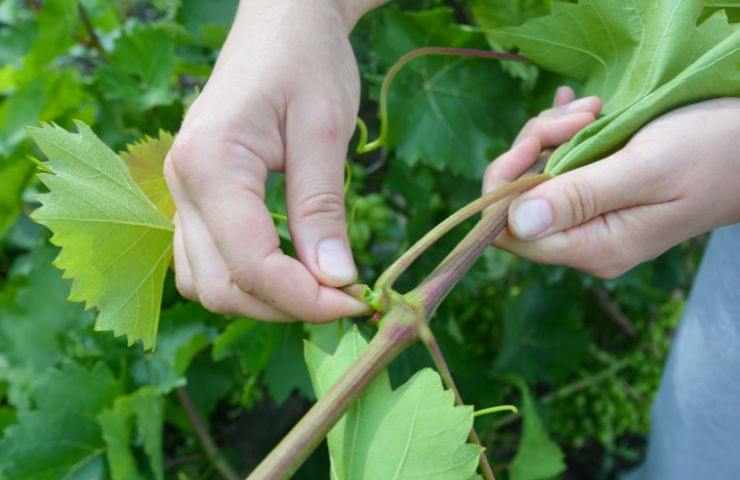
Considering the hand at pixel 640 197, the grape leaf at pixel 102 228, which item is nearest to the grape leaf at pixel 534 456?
the hand at pixel 640 197

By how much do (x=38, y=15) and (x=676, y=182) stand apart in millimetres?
1195

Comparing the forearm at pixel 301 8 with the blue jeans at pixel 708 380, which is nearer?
the forearm at pixel 301 8

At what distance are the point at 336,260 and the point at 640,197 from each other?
1.07 ft

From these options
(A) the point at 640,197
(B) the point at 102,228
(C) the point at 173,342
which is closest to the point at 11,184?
(C) the point at 173,342

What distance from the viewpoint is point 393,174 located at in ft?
4.43

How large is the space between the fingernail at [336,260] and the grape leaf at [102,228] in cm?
18

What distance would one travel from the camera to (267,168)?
713mm

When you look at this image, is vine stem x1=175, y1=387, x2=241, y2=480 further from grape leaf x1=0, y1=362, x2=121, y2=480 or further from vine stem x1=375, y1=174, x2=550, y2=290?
vine stem x1=375, y1=174, x2=550, y2=290

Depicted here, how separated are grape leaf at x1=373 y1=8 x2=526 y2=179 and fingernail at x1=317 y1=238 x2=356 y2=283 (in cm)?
48

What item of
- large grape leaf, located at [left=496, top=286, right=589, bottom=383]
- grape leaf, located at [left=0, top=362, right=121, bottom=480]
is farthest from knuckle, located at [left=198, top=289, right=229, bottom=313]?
large grape leaf, located at [left=496, top=286, right=589, bottom=383]

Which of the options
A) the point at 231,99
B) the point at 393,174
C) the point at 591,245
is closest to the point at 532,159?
the point at 591,245

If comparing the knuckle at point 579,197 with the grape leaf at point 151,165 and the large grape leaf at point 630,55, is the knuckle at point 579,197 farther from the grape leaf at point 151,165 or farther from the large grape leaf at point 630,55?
the grape leaf at point 151,165

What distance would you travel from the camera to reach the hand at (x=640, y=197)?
2.26 feet

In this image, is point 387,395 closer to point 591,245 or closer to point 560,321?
point 591,245
